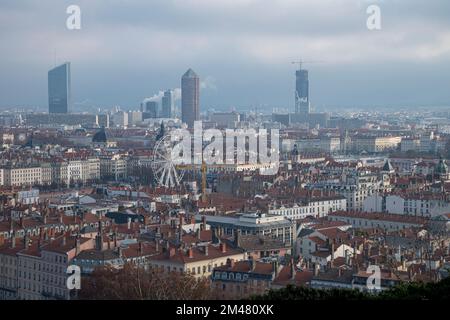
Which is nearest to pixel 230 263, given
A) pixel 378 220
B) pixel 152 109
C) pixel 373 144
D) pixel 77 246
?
pixel 77 246

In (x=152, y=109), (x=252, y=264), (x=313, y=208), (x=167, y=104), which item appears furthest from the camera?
(x=152, y=109)

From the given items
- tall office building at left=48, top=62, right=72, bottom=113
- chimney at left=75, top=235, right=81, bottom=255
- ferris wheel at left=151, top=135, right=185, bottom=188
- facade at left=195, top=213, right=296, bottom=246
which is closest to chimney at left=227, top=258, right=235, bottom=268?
chimney at left=75, top=235, right=81, bottom=255

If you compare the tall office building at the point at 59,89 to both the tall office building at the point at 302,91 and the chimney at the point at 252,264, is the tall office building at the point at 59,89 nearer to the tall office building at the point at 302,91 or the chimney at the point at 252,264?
the tall office building at the point at 302,91

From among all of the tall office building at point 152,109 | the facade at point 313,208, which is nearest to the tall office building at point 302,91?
the tall office building at point 152,109

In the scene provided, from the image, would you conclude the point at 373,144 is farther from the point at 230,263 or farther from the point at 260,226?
the point at 230,263
